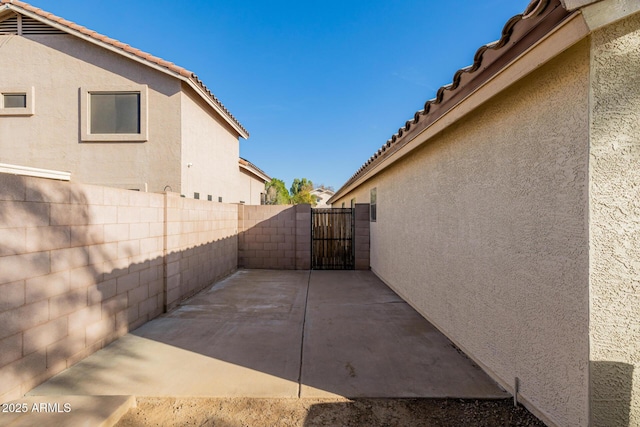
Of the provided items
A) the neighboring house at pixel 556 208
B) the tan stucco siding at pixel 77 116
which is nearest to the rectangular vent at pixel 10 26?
the tan stucco siding at pixel 77 116

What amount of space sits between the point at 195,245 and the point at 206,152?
4.16 m

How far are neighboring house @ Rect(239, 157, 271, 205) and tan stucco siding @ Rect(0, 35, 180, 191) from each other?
19.0 feet

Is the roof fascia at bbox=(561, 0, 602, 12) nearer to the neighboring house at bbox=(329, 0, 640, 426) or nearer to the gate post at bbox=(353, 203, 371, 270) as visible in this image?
the neighboring house at bbox=(329, 0, 640, 426)

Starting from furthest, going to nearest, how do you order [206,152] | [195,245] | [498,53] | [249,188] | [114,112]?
[249,188], [206,152], [114,112], [195,245], [498,53]

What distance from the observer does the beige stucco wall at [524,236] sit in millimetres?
2164

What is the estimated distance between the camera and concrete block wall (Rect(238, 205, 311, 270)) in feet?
33.4

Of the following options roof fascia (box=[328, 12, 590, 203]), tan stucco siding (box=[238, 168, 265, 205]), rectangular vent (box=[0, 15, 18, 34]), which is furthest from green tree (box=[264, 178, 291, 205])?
roof fascia (box=[328, 12, 590, 203])

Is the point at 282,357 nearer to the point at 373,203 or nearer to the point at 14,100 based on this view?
the point at 373,203

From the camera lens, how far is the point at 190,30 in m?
12.8

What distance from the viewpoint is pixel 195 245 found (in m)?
6.93

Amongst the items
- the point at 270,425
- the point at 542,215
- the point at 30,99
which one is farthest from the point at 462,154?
the point at 30,99

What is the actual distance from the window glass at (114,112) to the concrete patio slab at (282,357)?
5707 mm

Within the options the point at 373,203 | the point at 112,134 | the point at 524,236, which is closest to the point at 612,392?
the point at 524,236

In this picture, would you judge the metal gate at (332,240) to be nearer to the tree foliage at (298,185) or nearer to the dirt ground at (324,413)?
the dirt ground at (324,413)
